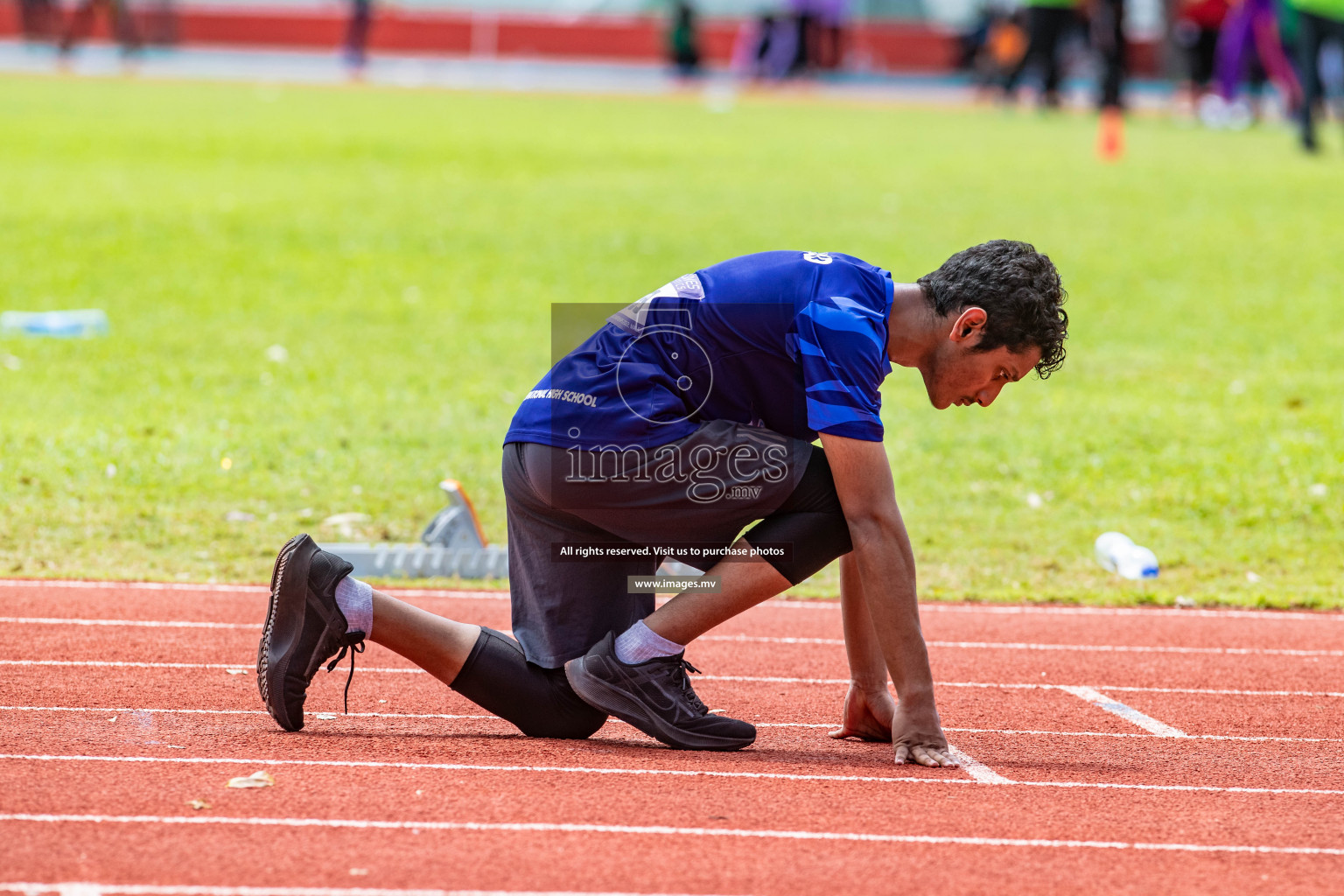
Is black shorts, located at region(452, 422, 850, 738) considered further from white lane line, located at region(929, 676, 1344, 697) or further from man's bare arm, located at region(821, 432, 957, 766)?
white lane line, located at region(929, 676, 1344, 697)

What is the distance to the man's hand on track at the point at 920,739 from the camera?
4.02 meters

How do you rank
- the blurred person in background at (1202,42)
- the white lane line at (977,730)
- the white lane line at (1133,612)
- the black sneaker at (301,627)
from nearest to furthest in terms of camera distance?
1. the black sneaker at (301,627)
2. the white lane line at (977,730)
3. the white lane line at (1133,612)
4. the blurred person in background at (1202,42)

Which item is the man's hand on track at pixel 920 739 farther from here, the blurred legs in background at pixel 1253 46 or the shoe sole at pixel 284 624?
the blurred legs in background at pixel 1253 46

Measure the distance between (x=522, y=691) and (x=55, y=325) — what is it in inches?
312

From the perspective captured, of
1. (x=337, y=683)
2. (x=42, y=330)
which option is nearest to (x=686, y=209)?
(x=42, y=330)

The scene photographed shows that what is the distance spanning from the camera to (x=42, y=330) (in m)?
10.9

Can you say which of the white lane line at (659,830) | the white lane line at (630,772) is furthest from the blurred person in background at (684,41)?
the white lane line at (659,830)

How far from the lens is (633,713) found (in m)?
4.09

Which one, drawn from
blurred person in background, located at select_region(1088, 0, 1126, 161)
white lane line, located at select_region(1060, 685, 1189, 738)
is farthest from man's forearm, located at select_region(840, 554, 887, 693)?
blurred person in background, located at select_region(1088, 0, 1126, 161)

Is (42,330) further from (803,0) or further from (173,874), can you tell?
(803,0)

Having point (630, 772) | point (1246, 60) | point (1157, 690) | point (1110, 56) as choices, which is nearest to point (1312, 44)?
point (1110, 56)

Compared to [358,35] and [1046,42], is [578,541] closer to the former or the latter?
[1046,42]

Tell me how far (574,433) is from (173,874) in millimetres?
1489

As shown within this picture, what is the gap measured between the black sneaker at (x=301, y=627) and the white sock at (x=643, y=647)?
71cm
